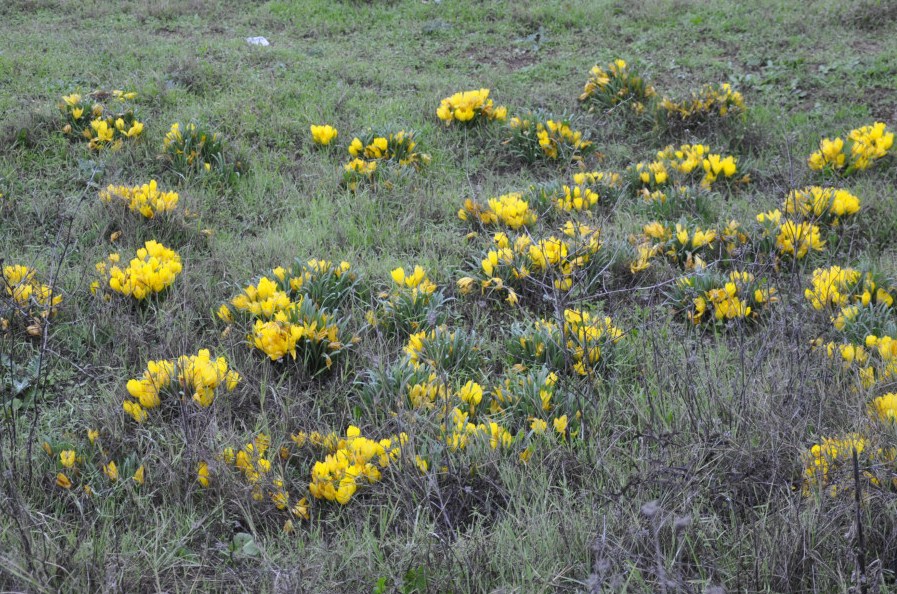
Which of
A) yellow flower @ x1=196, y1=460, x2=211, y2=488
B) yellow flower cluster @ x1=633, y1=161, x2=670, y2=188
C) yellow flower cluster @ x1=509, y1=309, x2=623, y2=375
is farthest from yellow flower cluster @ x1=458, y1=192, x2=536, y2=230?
yellow flower @ x1=196, y1=460, x2=211, y2=488

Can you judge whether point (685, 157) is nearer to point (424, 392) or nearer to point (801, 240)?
point (801, 240)

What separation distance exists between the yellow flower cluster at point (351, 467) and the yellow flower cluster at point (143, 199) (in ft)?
7.72

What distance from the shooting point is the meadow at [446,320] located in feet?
7.50

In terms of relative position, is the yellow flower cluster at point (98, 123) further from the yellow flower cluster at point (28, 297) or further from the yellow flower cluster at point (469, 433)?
the yellow flower cluster at point (469, 433)

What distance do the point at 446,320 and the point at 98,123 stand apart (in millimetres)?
3151

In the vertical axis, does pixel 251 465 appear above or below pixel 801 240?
below

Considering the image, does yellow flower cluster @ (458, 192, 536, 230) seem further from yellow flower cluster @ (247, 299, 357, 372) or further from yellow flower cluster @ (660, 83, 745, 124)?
yellow flower cluster @ (660, 83, 745, 124)

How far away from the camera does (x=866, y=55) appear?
7066 mm

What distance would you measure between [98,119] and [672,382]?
175 inches

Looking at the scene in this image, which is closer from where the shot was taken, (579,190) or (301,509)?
(301,509)

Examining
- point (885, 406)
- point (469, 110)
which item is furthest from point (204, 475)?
point (469, 110)

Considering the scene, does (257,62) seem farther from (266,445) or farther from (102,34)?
(266,445)

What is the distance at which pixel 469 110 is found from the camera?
5.97 metres

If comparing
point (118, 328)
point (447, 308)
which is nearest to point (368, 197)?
point (447, 308)
